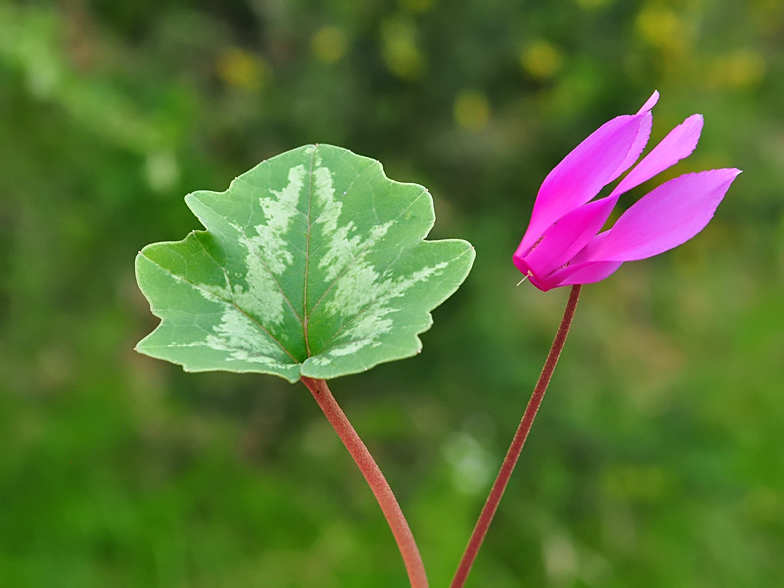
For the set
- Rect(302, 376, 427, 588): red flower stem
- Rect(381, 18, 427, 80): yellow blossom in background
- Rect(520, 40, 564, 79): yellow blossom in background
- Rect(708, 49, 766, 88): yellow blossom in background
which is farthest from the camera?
Rect(708, 49, 766, 88): yellow blossom in background

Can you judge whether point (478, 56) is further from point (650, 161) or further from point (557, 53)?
point (650, 161)

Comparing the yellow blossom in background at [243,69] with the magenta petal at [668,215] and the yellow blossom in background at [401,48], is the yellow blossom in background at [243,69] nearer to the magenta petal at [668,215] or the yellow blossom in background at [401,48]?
the yellow blossom in background at [401,48]

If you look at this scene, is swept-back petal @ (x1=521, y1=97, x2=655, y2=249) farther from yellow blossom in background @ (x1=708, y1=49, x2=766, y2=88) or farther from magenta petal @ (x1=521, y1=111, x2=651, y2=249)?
yellow blossom in background @ (x1=708, y1=49, x2=766, y2=88)

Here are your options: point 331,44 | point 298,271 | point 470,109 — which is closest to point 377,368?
point 470,109

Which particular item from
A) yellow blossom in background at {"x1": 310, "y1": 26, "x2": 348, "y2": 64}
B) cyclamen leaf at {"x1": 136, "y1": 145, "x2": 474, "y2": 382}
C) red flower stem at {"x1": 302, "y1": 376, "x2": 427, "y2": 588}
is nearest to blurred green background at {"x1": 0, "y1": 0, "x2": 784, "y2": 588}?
yellow blossom in background at {"x1": 310, "y1": 26, "x2": 348, "y2": 64}

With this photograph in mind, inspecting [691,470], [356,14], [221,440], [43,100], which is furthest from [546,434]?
[43,100]
